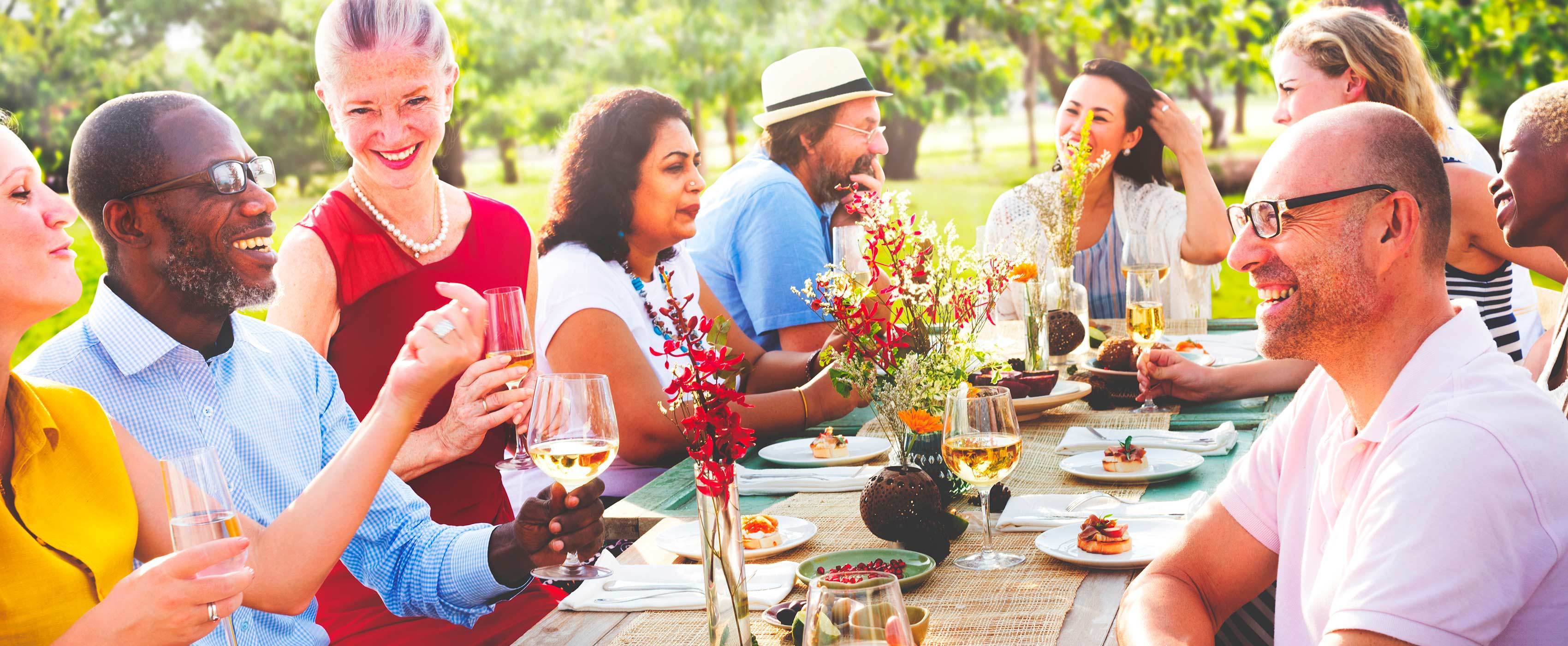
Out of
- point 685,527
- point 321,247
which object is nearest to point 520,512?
point 685,527

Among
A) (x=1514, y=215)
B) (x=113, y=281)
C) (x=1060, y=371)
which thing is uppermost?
(x=113, y=281)

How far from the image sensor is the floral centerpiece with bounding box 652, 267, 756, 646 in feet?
5.12

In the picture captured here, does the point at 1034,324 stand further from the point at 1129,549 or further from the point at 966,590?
the point at 966,590

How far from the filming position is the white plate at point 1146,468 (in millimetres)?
2520

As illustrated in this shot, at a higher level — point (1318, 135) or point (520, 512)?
point (1318, 135)

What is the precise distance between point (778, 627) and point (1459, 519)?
0.91 metres

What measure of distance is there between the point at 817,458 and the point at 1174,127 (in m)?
2.64

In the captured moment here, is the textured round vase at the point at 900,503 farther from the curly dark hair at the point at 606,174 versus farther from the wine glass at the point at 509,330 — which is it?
the curly dark hair at the point at 606,174

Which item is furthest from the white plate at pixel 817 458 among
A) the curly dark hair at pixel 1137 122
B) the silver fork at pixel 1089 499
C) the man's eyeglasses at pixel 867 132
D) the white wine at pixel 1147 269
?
the curly dark hair at pixel 1137 122

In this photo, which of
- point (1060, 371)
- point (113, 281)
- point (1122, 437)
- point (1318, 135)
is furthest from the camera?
point (1060, 371)

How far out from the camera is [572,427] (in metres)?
2.04

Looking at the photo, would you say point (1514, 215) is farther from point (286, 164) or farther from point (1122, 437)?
point (286, 164)

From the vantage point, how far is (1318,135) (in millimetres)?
1737

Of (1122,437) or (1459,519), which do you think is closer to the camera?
(1459,519)
